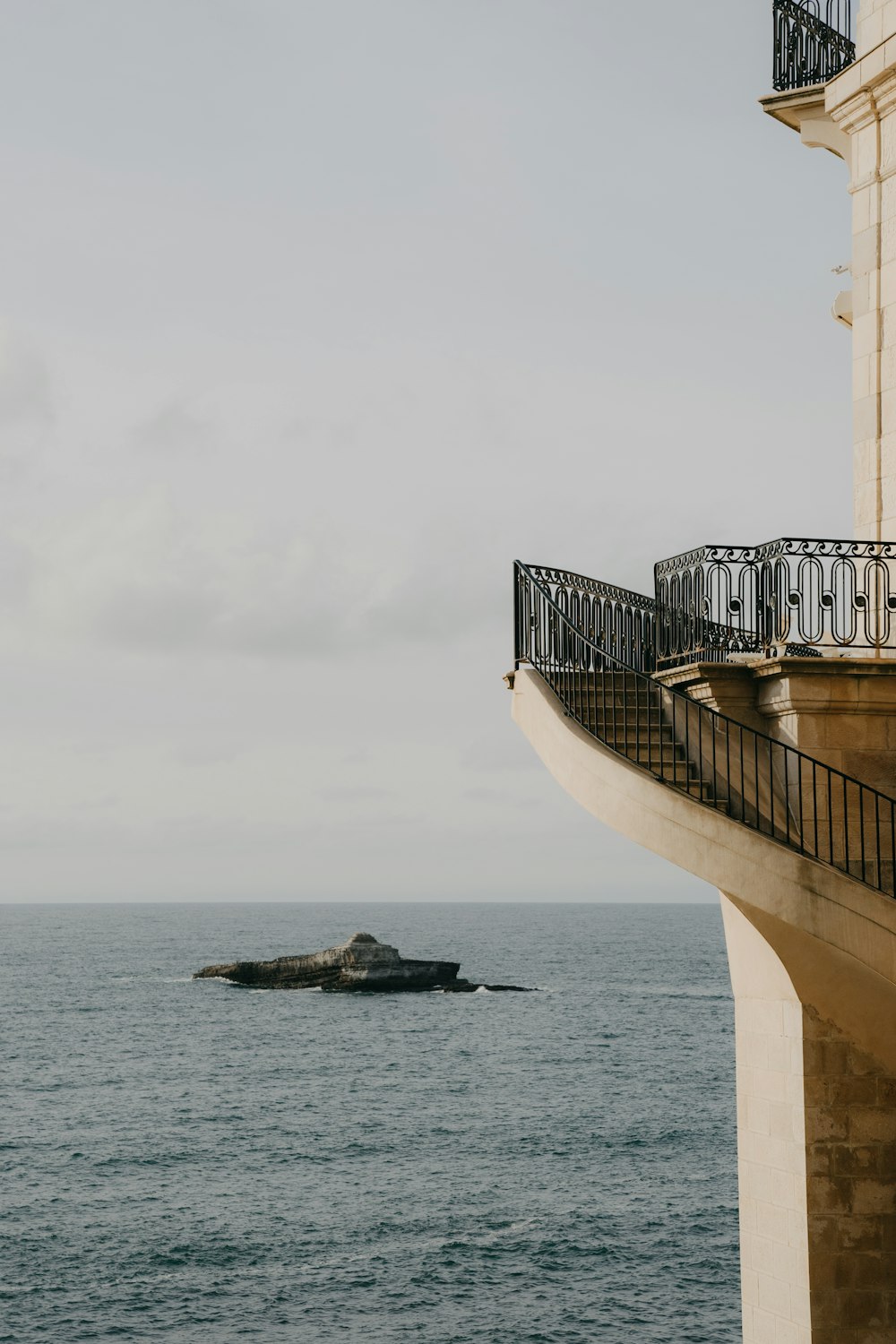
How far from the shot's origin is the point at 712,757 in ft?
44.1

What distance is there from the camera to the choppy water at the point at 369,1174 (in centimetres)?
3138

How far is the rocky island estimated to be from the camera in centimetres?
9481

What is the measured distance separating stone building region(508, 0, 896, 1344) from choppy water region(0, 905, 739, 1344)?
1739 centimetres

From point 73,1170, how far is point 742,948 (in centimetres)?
3719

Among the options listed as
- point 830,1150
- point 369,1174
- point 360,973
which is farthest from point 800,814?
point 360,973

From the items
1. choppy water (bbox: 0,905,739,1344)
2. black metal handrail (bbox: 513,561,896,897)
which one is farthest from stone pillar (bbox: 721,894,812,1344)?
choppy water (bbox: 0,905,739,1344)

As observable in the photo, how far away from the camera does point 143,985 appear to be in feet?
348

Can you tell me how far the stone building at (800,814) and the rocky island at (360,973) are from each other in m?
82.5

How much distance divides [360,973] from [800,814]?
84580 mm

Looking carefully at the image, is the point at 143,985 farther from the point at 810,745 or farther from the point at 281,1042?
the point at 810,745

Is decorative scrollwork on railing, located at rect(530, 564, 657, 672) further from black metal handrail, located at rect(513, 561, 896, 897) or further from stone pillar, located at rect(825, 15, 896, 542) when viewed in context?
stone pillar, located at rect(825, 15, 896, 542)

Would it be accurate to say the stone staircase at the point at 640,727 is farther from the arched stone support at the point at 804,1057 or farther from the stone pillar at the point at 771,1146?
the stone pillar at the point at 771,1146

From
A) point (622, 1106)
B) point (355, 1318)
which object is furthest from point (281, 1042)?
point (355, 1318)

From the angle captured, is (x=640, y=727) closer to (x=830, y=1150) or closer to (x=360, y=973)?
(x=830, y=1150)
